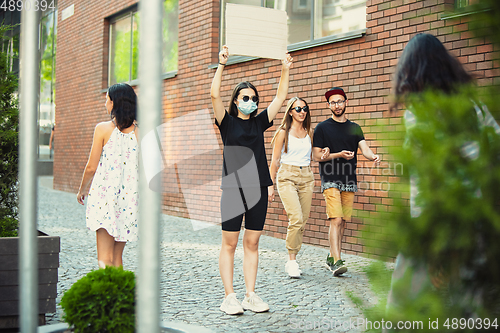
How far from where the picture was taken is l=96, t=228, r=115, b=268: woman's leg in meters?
3.93

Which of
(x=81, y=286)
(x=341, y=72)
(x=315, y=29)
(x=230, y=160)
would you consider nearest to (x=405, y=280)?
(x=81, y=286)

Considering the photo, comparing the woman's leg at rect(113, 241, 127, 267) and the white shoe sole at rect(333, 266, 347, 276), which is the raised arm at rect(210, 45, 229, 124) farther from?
the white shoe sole at rect(333, 266, 347, 276)

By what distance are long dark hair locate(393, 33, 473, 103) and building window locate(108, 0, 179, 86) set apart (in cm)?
925

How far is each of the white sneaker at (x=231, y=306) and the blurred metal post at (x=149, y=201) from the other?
8.59 feet

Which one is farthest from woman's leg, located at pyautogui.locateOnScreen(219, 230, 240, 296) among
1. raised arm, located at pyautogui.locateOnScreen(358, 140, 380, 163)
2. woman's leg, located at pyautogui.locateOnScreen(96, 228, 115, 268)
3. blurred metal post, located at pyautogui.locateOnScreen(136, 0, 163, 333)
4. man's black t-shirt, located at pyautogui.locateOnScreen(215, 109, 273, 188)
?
blurred metal post, located at pyautogui.locateOnScreen(136, 0, 163, 333)

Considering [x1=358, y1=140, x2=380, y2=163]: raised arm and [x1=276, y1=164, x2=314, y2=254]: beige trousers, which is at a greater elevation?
[x1=358, y1=140, x2=380, y2=163]: raised arm

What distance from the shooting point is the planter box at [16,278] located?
11.1 feet

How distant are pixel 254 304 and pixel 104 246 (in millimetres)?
1273

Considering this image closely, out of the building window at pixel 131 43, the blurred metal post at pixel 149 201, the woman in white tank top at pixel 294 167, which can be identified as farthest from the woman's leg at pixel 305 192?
the building window at pixel 131 43

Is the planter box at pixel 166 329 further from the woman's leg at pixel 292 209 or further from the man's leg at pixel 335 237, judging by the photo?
the man's leg at pixel 335 237

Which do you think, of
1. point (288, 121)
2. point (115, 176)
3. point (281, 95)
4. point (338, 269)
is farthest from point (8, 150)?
point (338, 269)

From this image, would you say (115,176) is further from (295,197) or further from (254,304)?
(295,197)

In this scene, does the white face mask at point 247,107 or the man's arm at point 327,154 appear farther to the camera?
the man's arm at point 327,154

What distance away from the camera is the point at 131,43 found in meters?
13.0
